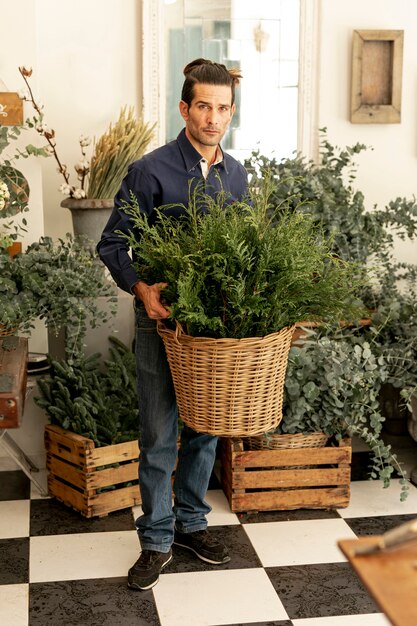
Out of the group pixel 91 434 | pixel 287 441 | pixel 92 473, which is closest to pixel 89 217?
pixel 91 434

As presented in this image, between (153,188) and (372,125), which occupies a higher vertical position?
(372,125)

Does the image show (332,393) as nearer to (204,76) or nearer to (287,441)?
(287,441)

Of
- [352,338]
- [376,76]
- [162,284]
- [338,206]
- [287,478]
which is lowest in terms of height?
[287,478]

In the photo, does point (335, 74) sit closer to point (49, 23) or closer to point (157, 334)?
point (49, 23)

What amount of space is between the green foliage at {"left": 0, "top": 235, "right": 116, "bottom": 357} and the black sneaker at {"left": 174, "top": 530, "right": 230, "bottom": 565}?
0.90 meters

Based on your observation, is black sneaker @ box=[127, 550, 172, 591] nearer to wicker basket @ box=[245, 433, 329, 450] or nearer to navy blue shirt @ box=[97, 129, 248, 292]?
wicker basket @ box=[245, 433, 329, 450]

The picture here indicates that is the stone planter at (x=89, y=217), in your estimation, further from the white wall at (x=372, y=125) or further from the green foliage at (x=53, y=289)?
the white wall at (x=372, y=125)

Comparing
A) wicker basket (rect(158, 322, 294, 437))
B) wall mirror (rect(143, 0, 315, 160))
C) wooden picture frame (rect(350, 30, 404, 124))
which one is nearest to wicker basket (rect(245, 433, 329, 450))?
wicker basket (rect(158, 322, 294, 437))

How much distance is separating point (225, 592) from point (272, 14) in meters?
2.82

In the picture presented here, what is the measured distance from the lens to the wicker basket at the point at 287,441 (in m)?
3.33

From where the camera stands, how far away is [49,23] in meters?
4.05

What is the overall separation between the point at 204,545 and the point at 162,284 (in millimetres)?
1006

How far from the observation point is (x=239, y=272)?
7.65 ft

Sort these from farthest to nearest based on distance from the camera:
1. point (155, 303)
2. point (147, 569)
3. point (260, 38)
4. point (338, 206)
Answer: point (260, 38) → point (338, 206) → point (147, 569) → point (155, 303)
